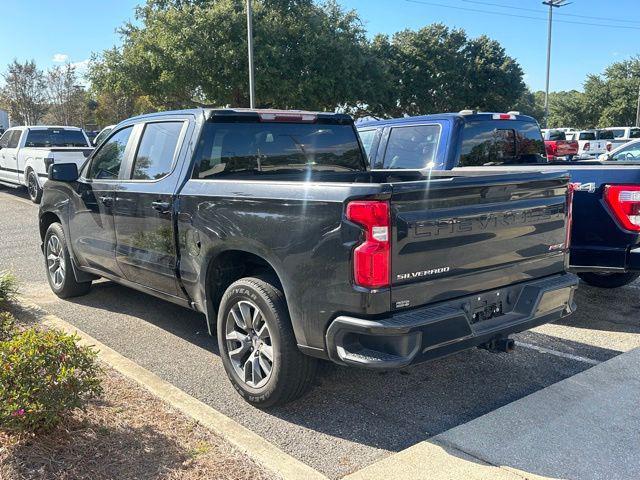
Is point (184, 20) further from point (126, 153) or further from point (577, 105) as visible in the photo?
point (577, 105)

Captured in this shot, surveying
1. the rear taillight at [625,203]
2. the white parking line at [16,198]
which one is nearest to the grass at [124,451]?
the rear taillight at [625,203]

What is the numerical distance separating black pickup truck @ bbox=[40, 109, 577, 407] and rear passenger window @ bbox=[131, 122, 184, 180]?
17 millimetres

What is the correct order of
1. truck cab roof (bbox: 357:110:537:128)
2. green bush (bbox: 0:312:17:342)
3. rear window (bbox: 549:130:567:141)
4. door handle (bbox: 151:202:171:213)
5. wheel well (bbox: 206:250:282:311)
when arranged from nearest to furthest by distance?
wheel well (bbox: 206:250:282:311), green bush (bbox: 0:312:17:342), door handle (bbox: 151:202:171:213), truck cab roof (bbox: 357:110:537:128), rear window (bbox: 549:130:567:141)

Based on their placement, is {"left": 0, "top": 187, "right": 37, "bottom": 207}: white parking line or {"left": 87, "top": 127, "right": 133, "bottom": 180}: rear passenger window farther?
{"left": 0, "top": 187, "right": 37, "bottom": 207}: white parking line

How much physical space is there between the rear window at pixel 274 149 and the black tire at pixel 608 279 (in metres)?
3.24

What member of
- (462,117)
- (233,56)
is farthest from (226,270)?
(233,56)

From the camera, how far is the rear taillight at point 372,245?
9.79 ft

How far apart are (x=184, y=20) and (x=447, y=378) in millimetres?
23989

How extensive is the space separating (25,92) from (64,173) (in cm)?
4703

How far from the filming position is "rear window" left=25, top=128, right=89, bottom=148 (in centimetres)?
1515

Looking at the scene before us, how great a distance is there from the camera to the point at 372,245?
2998 millimetres

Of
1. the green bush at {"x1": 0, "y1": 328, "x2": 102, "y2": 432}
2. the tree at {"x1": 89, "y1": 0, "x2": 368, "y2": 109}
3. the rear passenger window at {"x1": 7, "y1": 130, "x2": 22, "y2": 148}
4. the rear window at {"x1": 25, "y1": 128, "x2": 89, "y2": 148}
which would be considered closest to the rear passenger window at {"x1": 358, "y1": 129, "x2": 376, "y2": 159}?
the green bush at {"x1": 0, "y1": 328, "x2": 102, "y2": 432}

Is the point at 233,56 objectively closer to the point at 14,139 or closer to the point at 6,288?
the point at 14,139

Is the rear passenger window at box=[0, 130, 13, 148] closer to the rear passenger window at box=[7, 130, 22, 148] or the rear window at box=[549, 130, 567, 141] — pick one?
the rear passenger window at box=[7, 130, 22, 148]
